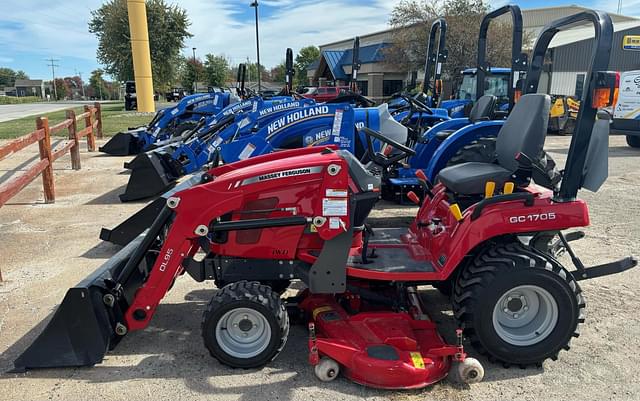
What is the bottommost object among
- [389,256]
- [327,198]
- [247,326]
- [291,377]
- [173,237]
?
[291,377]

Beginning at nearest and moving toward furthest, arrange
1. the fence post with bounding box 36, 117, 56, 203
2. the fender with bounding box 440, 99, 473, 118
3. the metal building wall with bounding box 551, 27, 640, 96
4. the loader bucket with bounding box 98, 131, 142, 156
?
the fence post with bounding box 36, 117, 56, 203
the fender with bounding box 440, 99, 473, 118
the loader bucket with bounding box 98, 131, 142, 156
the metal building wall with bounding box 551, 27, 640, 96

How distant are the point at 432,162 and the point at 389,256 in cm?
317

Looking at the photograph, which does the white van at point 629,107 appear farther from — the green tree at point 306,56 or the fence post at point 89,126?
the green tree at point 306,56

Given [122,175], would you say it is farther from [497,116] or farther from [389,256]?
[389,256]

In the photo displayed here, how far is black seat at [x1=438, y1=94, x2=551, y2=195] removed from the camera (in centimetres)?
333

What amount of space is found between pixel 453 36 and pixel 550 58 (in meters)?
5.91

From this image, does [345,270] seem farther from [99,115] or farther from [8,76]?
[8,76]

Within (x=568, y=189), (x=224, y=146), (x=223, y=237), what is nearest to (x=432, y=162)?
(x=224, y=146)

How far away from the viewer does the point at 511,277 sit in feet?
9.80

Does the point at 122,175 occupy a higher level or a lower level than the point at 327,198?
lower

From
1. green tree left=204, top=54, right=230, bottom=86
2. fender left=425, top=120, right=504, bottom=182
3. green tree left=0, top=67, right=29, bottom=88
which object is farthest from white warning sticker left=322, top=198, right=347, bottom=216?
green tree left=0, top=67, right=29, bottom=88

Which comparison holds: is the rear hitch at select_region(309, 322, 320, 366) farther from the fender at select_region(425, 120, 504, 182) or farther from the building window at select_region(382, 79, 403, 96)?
the building window at select_region(382, 79, 403, 96)

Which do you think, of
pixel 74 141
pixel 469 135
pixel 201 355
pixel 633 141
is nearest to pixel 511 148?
pixel 201 355

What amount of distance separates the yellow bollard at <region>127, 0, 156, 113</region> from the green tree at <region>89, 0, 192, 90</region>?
13.7 meters
